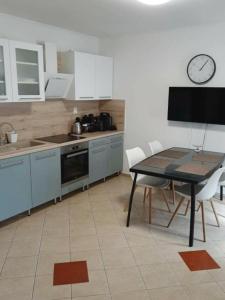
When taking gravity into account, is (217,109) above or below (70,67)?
below

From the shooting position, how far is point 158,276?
7.48ft

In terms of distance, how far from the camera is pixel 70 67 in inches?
156

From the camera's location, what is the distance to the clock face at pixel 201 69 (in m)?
3.74

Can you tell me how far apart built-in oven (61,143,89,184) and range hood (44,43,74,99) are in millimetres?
813

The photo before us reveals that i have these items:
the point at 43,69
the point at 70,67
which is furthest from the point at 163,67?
the point at 43,69

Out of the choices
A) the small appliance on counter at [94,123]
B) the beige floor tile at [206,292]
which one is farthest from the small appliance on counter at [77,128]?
the beige floor tile at [206,292]

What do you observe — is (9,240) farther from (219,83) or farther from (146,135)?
(219,83)

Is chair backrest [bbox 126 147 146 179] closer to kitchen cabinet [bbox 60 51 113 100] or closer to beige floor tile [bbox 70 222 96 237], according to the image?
beige floor tile [bbox 70 222 96 237]

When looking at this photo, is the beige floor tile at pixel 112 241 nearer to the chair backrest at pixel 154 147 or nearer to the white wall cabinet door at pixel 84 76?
the chair backrest at pixel 154 147

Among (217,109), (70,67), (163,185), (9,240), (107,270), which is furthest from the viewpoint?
(70,67)

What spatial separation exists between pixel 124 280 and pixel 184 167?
133cm

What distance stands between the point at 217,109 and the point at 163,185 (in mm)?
1367

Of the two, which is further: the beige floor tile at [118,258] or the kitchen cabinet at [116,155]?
the kitchen cabinet at [116,155]

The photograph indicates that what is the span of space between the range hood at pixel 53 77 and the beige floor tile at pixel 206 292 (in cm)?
290
